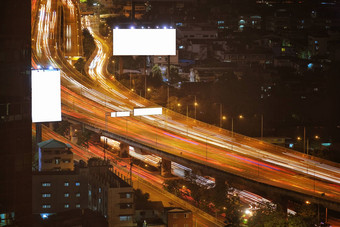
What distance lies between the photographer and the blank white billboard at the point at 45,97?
9.08 m

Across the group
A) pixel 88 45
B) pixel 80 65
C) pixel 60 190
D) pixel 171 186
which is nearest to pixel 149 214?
pixel 171 186

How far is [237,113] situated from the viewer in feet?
55.0

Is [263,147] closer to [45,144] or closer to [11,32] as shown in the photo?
[45,144]

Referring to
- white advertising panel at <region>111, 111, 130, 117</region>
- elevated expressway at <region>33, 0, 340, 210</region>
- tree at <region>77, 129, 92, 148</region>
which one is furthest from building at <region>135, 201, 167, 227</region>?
tree at <region>77, 129, 92, 148</region>

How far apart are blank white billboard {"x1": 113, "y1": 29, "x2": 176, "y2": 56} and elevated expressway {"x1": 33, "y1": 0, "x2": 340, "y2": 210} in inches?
57.4

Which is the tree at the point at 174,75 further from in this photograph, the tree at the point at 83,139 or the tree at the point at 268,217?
the tree at the point at 268,217

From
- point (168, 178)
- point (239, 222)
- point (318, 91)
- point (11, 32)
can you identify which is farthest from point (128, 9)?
point (11, 32)

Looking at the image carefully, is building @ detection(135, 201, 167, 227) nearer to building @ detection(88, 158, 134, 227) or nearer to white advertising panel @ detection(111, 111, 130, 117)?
building @ detection(88, 158, 134, 227)

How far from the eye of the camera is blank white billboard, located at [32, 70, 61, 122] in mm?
9078

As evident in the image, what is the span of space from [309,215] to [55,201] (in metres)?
4.94

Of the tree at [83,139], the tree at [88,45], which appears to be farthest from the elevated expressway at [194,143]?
the tree at [88,45]

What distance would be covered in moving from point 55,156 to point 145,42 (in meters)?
4.16

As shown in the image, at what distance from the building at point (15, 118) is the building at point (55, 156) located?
7.61 meters

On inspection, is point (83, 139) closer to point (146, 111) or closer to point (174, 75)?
point (146, 111)
